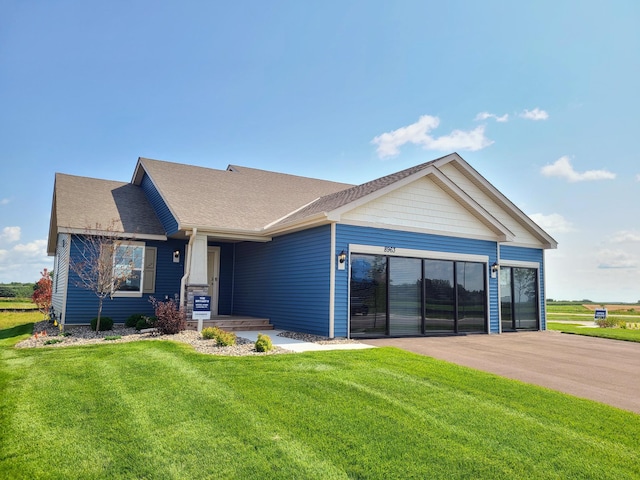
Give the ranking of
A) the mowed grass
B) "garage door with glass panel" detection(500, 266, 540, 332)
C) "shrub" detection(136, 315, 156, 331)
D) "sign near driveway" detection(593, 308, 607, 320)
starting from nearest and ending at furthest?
1. the mowed grass
2. "shrub" detection(136, 315, 156, 331)
3. "garage door with glass panel" detection(500, 266, 540, 332)
4. "sign near driveway" detection(593, 308, 607, 320)

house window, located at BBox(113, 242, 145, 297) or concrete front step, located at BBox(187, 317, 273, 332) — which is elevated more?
house window, located at BBox(113, 242, 145, 297)

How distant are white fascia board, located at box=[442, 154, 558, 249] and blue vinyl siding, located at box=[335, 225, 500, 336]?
223 centimetres

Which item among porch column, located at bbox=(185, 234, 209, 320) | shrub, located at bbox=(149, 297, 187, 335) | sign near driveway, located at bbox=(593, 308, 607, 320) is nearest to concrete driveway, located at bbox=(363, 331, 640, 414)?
shrub, located at bbox=(149, 297, 187, 335)

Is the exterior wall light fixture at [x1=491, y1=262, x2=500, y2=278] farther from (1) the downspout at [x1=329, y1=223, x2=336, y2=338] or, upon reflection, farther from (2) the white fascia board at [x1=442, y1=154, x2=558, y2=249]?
(1) the downspout at [x1=329, y1=223, x2=336, y2=338]

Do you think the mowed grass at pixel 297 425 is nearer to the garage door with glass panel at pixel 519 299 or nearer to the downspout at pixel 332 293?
the downspout at pixel 332 293

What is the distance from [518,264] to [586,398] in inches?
400

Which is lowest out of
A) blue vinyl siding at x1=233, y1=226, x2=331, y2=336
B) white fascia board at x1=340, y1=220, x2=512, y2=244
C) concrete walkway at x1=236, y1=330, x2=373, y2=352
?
concrete walkway at x1=236, y1=330, x2=373, y2=352

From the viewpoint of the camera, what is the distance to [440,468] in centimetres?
384

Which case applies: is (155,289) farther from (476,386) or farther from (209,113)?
(476,386)

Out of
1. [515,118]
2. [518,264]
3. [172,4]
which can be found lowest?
[518,264]

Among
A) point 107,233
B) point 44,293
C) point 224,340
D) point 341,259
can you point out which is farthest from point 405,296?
point 44,293

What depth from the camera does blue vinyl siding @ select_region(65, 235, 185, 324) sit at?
13.2m

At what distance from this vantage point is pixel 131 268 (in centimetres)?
1345

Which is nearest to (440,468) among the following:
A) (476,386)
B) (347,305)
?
(476,386)
